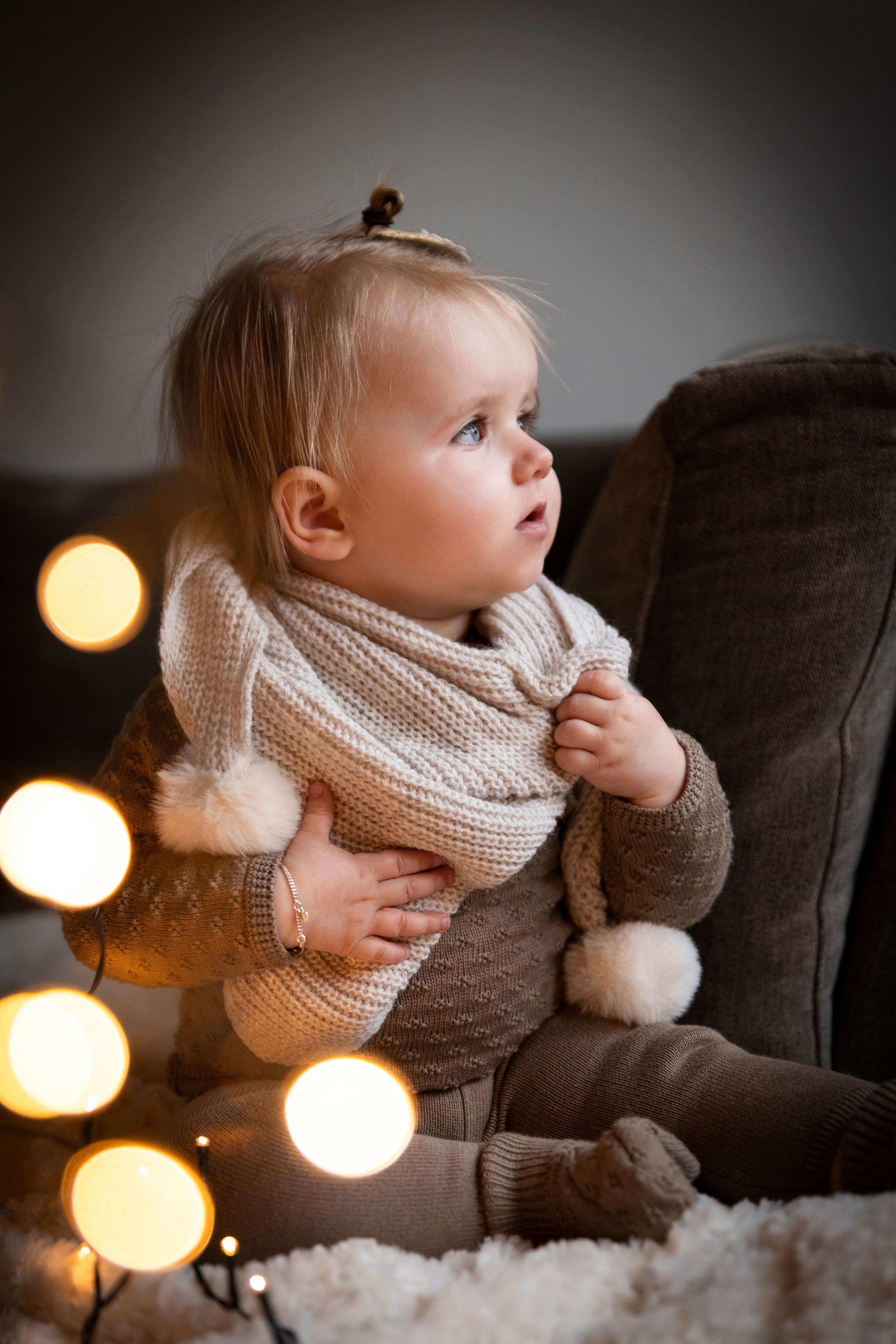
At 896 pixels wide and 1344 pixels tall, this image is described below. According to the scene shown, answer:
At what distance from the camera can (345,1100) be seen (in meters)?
0.59

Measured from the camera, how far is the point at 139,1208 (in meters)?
0.55

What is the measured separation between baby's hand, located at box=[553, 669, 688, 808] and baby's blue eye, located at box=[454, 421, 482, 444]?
0.21m

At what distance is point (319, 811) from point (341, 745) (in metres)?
0.06

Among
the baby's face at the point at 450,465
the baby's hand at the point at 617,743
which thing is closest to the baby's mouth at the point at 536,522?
the baby's face at the point at 450,465

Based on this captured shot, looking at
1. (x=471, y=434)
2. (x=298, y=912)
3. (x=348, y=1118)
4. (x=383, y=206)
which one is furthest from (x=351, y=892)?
(x=383, y=206)

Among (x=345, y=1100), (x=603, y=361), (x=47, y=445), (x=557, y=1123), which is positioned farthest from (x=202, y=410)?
(x=557, y=1123)

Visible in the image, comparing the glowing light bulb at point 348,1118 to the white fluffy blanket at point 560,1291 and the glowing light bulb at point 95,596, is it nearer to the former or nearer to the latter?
the white fluffy blanket at point 560,1291

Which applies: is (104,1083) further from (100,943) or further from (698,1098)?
(698,1098)

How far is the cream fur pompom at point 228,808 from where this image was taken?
0.68 metres

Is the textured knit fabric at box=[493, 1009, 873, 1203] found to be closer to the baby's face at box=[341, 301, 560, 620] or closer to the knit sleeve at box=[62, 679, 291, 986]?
the knit sleeve at box=[62, 679, 291, 986]

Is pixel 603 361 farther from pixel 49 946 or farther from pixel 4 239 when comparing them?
pixel 49 946

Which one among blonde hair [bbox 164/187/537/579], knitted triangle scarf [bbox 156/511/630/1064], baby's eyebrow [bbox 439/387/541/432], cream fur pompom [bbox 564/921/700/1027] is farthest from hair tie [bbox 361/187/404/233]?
cream fur pompom [bbox 564/921/700/1027]

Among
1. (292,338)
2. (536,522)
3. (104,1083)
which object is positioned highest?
(292,338)

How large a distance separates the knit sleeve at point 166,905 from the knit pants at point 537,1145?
0.11m
